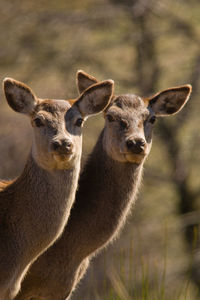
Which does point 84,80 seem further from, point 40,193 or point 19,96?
point 40,193

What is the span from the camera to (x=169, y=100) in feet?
29.1

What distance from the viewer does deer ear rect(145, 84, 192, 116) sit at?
8.81 m

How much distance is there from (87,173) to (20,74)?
11.6 metres

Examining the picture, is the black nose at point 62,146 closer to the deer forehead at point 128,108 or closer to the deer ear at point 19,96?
the deer ear at point 19,96

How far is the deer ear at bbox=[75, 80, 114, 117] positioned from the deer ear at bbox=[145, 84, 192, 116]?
2.53 feet

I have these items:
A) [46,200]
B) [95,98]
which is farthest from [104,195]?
[95,98]

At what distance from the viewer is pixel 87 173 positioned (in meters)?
8.68

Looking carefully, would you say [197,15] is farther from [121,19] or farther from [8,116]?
[8,116]

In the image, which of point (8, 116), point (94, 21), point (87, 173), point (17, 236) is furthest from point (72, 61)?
point (17, 236)

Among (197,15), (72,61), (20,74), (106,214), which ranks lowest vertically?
(20,74)

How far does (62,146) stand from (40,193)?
661 millimetres

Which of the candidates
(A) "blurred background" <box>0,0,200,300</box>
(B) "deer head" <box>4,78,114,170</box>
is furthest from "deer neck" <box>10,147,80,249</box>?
(A) "blurred background" <box>0,0,200,300</box>

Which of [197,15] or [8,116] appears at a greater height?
[197,15]

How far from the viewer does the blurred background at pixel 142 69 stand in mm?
17875
